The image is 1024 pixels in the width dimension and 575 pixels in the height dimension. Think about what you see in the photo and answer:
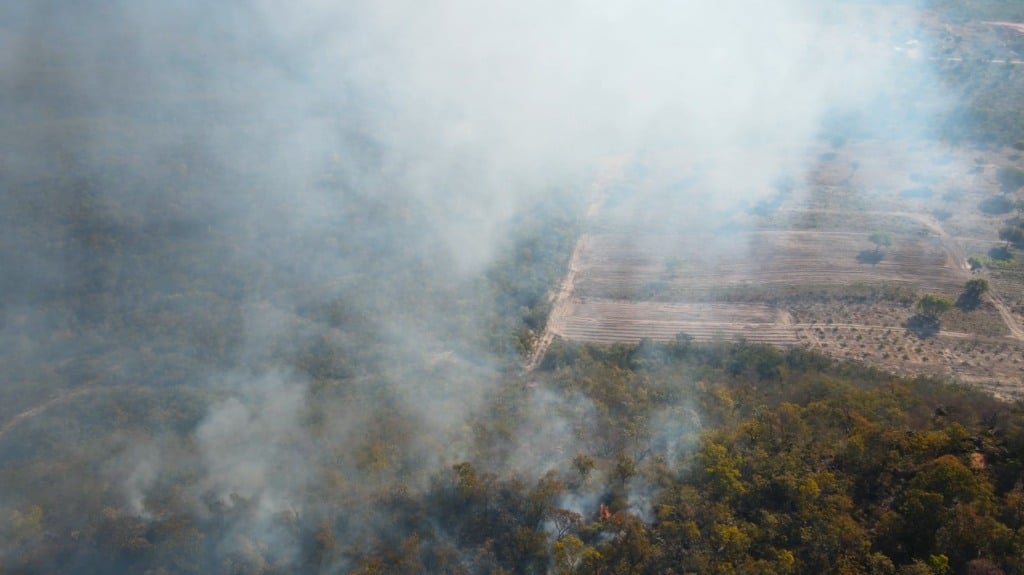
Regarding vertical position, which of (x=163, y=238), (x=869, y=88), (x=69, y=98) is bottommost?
(x=163, y=238)

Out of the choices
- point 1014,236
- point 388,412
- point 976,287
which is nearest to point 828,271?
point 976,287

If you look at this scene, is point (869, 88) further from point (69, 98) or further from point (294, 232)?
point (69, 98)

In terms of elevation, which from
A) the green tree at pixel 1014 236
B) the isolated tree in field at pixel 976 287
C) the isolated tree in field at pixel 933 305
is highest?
the green tree at pixel 1014 236

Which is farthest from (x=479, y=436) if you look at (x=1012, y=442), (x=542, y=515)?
(x=1012, y=442)

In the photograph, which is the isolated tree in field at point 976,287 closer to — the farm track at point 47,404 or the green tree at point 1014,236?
the green tree at point 1014,236

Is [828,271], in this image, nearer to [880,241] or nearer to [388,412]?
[880,241]

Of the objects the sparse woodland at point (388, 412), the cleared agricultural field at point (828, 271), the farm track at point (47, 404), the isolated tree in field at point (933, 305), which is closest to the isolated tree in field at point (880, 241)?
the cleared agricultural field at point (828, 271)
